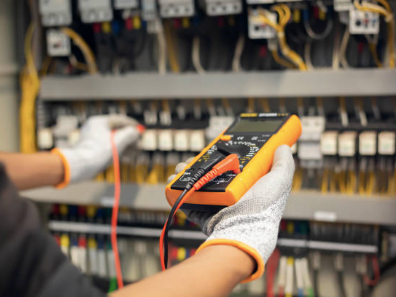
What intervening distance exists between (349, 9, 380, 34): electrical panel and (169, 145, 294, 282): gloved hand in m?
0.76

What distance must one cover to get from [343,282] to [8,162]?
127 centimetres

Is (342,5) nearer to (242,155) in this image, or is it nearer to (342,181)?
(342,181)

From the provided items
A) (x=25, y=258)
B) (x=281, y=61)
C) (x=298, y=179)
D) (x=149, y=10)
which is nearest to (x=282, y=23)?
(x=281, y=61)

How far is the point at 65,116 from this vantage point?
1632 mm

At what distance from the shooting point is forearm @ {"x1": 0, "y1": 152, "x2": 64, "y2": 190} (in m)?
1.01

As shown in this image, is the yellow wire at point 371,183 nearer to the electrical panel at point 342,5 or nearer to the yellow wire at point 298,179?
the yellow wire at point 298,179

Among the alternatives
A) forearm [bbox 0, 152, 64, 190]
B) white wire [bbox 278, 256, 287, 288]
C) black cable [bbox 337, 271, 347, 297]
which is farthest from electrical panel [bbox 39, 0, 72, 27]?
black cable [bbox 337, 271, 347, 297]

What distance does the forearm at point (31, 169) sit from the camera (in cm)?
101

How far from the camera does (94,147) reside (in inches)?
50.3

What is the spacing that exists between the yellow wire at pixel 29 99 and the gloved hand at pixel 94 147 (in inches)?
16.7

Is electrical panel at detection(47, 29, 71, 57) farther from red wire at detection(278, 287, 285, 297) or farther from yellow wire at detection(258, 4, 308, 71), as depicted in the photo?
red wire at detection(278, 287, 285, 297)

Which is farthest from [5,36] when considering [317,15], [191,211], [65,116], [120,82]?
[191,211]

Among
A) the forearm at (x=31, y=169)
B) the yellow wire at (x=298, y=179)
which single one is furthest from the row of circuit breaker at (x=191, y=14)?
the forearm at (x=31, y=169)

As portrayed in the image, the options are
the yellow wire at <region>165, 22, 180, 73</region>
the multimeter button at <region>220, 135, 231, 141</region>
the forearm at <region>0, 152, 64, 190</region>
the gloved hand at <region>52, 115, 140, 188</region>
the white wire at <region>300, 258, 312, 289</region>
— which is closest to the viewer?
the multimeter button at <region>220, 135, 231, 141</region>
